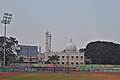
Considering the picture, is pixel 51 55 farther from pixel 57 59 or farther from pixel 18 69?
pixel 18 69

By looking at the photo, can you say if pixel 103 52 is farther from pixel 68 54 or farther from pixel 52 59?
pixel 52 59

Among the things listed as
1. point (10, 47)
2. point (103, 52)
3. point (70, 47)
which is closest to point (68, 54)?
point (70, 47)

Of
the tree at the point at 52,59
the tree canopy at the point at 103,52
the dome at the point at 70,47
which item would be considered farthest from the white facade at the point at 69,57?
the tree at the point at 52,59

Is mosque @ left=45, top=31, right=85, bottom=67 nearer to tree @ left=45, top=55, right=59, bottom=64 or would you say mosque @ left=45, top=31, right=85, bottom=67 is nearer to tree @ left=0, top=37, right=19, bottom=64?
tree @ left=45, top=55, right=59, bottom=64

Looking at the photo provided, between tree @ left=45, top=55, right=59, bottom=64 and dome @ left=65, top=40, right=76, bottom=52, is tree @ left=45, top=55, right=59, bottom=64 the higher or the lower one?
the lower one

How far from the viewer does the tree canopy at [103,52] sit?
105 meters

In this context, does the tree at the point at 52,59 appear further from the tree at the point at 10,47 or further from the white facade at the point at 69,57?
the tree at the point at 10,47

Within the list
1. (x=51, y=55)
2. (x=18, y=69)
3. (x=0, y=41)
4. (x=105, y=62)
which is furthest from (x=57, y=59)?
(x=18, y=69)

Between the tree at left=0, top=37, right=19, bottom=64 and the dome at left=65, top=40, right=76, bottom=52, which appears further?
the dome at left=65, top=40, right=76, bottom=52

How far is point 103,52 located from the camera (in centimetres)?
10750

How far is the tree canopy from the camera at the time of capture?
344ft

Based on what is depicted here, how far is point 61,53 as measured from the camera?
114 meters

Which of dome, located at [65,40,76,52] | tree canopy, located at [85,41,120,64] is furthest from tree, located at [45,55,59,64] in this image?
tree canopy, located at [85,41,120,64]

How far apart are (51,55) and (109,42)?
86.2 ft
